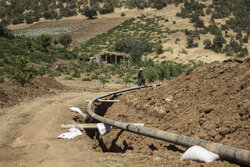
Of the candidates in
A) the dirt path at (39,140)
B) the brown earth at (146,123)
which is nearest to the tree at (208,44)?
the brown earth at (146,123)

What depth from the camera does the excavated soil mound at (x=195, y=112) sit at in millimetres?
6143

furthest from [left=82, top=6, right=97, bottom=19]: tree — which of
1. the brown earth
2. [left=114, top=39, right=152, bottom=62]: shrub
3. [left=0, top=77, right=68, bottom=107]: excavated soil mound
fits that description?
the brown earth

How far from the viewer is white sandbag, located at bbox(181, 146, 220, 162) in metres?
4.83

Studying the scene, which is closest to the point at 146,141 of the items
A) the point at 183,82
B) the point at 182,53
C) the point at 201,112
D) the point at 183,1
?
the point at 201,112

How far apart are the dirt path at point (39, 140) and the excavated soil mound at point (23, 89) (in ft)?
3.01

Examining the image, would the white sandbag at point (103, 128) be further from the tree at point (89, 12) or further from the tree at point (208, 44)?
the tree at point (89, 12)

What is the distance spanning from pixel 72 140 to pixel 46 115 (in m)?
3.13

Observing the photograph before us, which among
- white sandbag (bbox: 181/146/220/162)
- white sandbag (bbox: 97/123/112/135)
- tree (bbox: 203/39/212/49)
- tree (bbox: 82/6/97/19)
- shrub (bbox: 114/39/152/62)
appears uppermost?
tree (bbox: 82/6/97/19)

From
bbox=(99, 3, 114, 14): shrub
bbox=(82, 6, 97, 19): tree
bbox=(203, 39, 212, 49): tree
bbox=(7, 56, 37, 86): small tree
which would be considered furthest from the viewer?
bbox=(99, 3, 114, 14): shrub

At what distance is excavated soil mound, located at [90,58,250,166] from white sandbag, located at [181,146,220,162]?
0.15 metres

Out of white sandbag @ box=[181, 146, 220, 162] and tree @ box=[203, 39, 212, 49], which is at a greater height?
white sandbag @ box=[181, 146, 220, 162]

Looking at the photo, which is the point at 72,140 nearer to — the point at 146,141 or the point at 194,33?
the point at 146,141

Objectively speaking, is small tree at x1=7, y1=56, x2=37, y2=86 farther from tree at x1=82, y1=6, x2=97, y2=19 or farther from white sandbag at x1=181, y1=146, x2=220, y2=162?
tree at x1=82, y1=6, x2=97, y2=19

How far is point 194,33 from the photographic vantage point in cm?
5278
